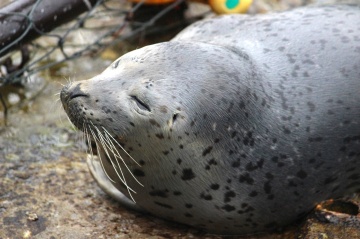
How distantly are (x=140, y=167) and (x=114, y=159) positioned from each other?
0.66ft

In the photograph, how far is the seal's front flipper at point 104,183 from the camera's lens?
4.35 metres

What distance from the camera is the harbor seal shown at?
3.81 metres

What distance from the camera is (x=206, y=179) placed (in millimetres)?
3918

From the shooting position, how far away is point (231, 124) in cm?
388

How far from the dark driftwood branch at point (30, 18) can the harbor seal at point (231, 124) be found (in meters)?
1.13

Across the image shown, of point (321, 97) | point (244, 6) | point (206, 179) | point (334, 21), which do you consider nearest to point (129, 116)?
point (206, 179)

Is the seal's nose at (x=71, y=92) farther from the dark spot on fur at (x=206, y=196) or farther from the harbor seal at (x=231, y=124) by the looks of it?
the dark spot on fur at (x=206, y=196)

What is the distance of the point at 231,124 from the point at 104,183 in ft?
3.39

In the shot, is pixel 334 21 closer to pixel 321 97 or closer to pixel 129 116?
pixel 321 97

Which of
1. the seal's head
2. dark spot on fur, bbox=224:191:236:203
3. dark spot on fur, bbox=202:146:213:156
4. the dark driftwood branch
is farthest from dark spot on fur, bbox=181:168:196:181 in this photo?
the dark driftwood branch

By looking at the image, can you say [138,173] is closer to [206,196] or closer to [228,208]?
[206,196]

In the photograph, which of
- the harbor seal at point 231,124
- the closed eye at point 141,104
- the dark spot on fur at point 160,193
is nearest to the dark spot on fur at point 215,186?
the harbor seal at point 231,124

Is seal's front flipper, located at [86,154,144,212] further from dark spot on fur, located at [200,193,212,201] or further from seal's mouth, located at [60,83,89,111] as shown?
seal's mouth, located at [60,83,89,111]

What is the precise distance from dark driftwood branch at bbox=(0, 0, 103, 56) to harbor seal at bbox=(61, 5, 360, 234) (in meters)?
1.13
